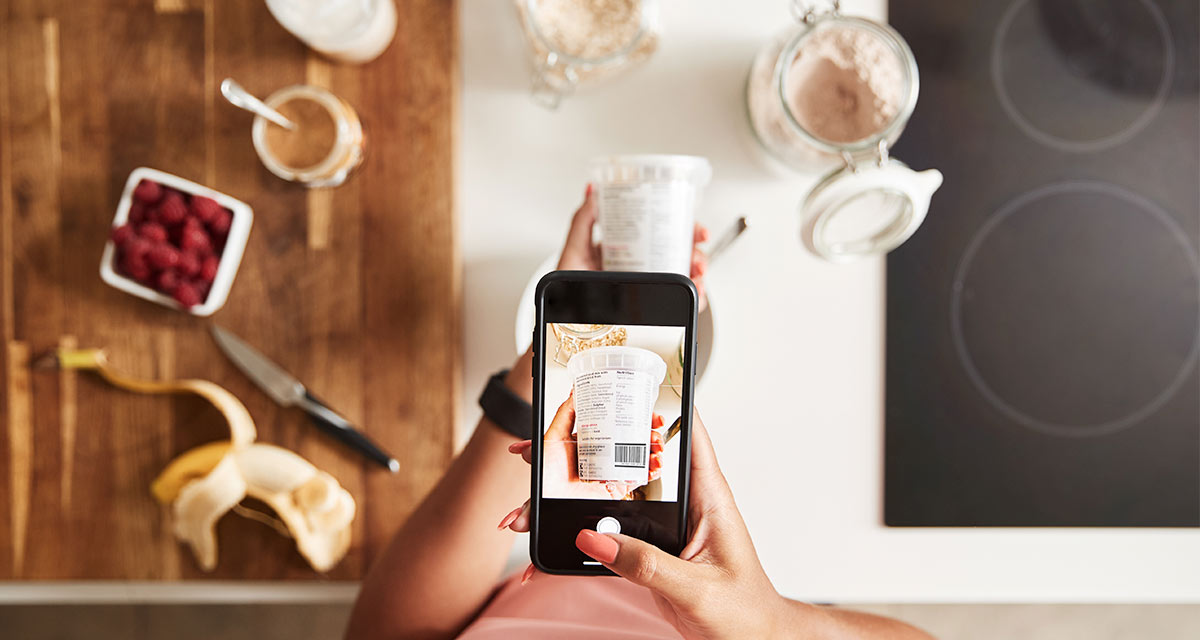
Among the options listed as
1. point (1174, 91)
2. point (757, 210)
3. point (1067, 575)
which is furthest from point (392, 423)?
point (1174, 91)

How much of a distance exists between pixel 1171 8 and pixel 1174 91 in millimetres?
91

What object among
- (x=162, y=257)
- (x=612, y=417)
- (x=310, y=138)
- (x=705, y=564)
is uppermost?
(x=310, y=138)

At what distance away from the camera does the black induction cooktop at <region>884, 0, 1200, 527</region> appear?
2.41 feet

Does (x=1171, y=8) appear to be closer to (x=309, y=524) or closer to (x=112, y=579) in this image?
(x=309, y=524)

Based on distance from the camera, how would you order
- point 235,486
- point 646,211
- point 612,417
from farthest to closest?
1. point 235,486
2. point 646,211
3. point 612,417

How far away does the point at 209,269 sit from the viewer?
2.30 feet

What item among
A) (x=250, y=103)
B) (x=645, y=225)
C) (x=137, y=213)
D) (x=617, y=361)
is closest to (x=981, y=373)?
(x=645, y=225)

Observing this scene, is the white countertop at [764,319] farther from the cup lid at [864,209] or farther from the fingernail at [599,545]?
the fingernail at [599,545]

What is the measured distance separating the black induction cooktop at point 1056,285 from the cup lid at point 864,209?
94mm

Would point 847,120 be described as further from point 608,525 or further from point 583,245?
point 608,525

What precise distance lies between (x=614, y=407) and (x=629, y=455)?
0.12ft

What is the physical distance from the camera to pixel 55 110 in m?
0.73

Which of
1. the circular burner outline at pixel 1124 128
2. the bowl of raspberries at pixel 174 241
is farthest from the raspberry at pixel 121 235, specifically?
the circular burner outline at pixel 1124 128

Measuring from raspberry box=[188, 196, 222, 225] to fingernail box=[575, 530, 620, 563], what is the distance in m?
0.54
